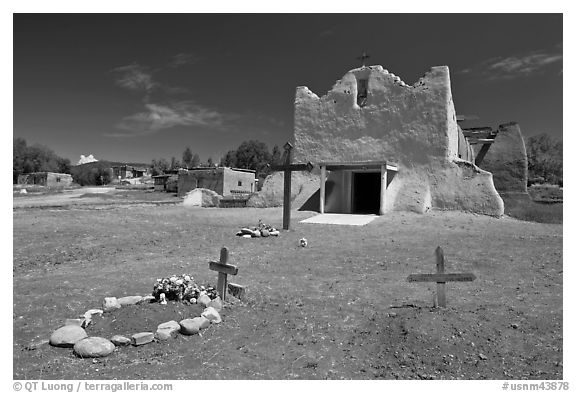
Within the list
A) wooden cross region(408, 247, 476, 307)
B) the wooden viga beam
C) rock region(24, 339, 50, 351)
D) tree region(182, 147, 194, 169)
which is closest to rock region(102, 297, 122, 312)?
rock region(24, 339, 50, 351)

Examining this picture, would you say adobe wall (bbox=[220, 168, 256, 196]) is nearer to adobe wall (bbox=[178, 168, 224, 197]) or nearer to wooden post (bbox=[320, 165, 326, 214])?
adobe wall (bbox=[178, 168, 224, 197])

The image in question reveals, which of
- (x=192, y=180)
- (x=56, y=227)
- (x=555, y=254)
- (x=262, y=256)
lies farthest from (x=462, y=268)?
(x=192, y=180)

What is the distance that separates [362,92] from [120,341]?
2474 cm

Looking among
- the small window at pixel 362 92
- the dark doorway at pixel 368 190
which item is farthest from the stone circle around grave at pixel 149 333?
the dark doorway at pixel 368 190

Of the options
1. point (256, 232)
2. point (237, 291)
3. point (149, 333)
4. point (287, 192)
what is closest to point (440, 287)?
point (237, 291)

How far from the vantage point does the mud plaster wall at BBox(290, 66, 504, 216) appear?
77.5ft

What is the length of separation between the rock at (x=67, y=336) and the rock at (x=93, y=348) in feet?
0.72

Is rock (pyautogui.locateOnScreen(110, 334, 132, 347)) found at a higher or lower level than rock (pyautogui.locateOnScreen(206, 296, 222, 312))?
lower

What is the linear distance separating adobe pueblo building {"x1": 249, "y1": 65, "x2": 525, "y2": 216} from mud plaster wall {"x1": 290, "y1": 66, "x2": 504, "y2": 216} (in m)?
0.05

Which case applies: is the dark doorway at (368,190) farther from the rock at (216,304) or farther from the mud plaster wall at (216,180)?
the rock at (216,304)

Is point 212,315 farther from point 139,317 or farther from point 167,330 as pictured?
point 139,317

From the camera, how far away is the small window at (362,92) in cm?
2712

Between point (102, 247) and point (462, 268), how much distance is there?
11282 mm

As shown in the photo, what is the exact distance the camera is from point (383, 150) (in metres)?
25.9
